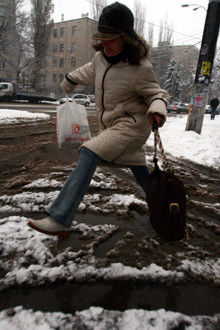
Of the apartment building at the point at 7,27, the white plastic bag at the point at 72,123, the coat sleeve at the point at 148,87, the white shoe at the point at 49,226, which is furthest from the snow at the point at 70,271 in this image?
the apartment building at the point at 7,27

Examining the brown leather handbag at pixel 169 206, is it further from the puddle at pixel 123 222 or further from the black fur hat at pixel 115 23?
the black fur hat at pixel 115 23

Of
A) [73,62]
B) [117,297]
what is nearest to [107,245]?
[117,297]

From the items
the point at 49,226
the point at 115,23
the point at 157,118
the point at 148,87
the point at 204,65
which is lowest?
the point at 49,226

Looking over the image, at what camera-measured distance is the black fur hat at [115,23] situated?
5.72 feet

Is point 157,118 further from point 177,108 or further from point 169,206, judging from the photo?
point 177,108

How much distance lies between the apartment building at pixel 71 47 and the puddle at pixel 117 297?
135 feet

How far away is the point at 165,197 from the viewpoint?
1651 mm

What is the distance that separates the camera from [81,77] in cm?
230

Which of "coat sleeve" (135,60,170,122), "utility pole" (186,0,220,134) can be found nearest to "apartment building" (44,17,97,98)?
"utility pole" (186,0,220,134)

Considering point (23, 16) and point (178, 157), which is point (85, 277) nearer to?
point (178, 157)

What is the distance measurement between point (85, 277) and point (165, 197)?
761mm

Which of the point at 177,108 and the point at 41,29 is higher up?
the point at 41,29

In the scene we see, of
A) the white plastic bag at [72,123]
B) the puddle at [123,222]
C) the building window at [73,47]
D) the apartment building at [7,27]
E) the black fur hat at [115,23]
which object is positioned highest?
the building window at [73,47]

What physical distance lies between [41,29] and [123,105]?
3568 centimetres
